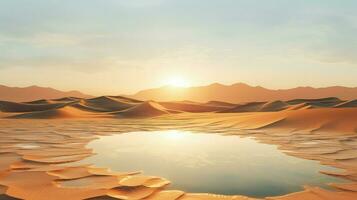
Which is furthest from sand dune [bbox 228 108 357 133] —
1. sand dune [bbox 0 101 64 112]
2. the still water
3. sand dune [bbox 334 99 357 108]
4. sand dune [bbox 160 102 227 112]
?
sand dune [bbox 160 102 227 112]

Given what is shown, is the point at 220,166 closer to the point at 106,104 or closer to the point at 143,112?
the point at 143,112

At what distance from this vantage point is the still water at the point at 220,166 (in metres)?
4.64

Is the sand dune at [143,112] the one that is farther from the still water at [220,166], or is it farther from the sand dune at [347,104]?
the still water at [220,166]

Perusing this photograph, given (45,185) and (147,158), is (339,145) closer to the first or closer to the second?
(147,158)

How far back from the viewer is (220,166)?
5996 millimetres

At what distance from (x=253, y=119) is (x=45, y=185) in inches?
485

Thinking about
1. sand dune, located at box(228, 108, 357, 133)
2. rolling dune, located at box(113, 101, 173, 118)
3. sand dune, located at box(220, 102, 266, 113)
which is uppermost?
sand dune, located at box(220, 102, 266, 113)

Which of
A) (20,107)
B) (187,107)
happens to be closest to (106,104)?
(20,107)

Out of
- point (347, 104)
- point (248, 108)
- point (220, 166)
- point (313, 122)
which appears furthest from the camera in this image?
point (248, 108)

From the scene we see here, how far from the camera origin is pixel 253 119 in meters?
16.1

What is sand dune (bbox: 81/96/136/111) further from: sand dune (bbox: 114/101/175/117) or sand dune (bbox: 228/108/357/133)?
sand dune (bbox: 228/108/357/133)

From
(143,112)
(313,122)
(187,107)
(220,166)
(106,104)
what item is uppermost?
(187,107)

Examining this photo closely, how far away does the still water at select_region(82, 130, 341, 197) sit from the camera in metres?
4.64

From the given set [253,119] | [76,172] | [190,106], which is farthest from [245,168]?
[190,106]
